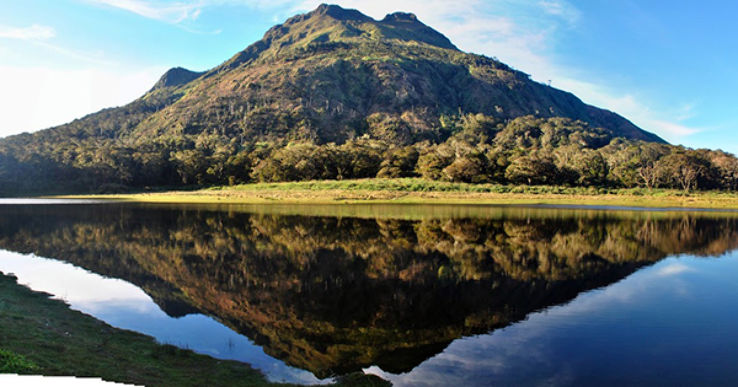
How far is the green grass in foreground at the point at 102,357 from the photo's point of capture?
9.61 metres

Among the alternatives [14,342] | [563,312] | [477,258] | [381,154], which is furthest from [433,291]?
[381,154]

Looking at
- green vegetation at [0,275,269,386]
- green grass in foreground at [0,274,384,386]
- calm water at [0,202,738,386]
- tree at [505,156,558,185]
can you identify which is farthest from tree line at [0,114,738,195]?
green grass in foreground at [0,274,384,386]

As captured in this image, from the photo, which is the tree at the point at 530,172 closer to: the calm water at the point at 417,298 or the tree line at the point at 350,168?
the tree line at the point at 350,168

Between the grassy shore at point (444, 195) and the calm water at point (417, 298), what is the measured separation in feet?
143

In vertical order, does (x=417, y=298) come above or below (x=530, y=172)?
below

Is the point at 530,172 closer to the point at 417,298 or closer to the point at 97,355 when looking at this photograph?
the point at 417,298

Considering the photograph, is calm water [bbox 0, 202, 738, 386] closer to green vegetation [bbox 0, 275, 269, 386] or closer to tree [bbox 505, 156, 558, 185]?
green vegetation [bbox 0, 275, 269, 386]

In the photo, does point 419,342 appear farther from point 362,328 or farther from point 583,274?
point 583,274

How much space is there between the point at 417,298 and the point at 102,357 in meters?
10.8

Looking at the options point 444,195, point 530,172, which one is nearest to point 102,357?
point 444,195

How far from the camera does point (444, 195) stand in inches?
3278

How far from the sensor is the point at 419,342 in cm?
1334

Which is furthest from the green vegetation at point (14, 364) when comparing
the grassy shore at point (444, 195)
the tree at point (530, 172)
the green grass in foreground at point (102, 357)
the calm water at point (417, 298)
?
the tree at point (530, 172)

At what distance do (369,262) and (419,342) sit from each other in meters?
11.4
